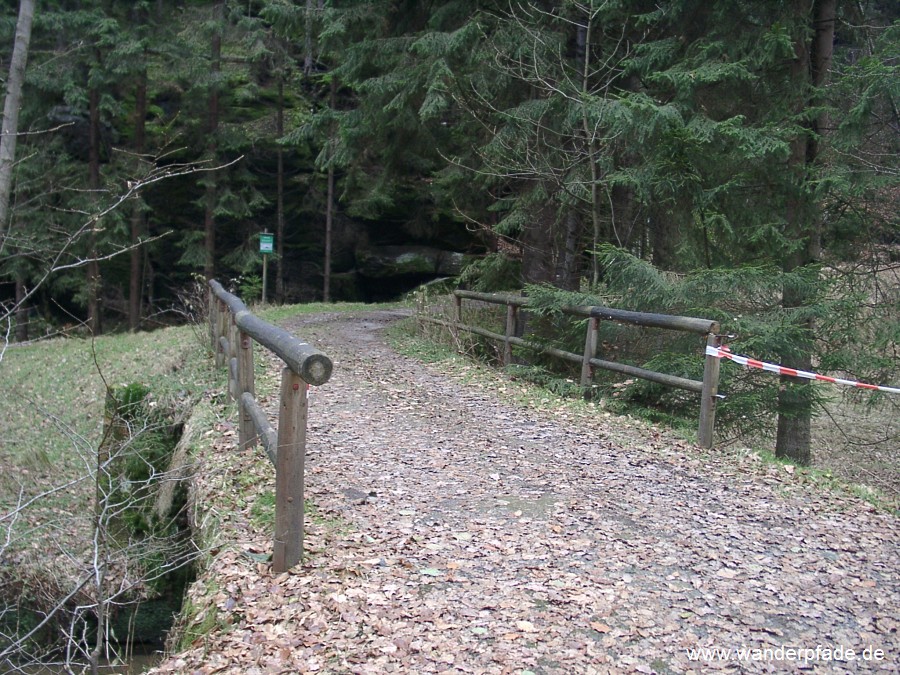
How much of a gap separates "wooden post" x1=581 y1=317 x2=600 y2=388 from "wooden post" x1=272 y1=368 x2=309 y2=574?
18.2 ft

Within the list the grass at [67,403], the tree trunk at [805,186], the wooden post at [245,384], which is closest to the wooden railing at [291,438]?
the grass at [67,403]

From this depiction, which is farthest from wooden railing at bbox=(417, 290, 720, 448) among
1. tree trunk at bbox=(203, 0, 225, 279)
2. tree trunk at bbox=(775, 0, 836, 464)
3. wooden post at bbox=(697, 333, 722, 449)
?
tree trunk at bbox=(203, 0, 225, 279)

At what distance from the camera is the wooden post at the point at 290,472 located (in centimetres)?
430

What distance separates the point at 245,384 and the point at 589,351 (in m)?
4.50

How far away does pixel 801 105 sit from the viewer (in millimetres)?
10320

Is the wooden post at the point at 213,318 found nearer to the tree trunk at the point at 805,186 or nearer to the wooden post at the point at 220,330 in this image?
the wooden post at the point at 220,330

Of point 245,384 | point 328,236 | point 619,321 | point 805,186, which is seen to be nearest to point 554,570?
point 245,384

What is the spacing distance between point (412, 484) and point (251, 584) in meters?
1.88

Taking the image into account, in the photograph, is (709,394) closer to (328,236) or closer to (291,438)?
(291,438)

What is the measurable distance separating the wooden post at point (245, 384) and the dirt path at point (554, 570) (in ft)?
1.53

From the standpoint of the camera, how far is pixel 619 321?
8.98 meters

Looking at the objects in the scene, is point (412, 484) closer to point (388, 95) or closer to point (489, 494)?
point (489, 494)

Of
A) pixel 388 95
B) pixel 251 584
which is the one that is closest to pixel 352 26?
pixel 388 95

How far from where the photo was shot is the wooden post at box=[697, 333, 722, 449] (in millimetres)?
7160
